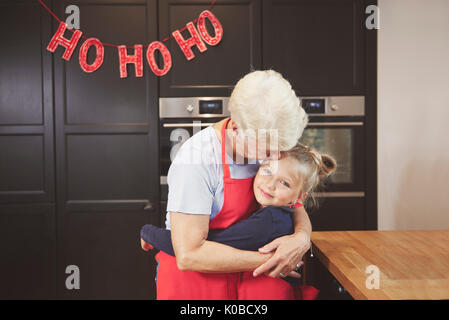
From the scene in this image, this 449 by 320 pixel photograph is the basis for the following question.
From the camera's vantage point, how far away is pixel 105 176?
195cm

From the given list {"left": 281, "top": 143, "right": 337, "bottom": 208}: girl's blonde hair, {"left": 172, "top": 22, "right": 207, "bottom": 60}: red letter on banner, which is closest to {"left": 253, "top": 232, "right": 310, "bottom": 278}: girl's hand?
{"left": 281, "top": 143, "right": 337, "bottom": 208}: girl's blonde hair

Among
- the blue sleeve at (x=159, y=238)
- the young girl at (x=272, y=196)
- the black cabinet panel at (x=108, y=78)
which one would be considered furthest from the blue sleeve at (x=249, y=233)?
the black cabinet panel at (x=108, y=78)

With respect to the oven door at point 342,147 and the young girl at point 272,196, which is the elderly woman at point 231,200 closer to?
the young girl at point 272,196

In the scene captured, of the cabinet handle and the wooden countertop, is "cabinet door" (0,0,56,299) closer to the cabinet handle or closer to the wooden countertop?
the cabinet handle

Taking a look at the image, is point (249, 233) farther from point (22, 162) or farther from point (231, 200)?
point (22, 162)

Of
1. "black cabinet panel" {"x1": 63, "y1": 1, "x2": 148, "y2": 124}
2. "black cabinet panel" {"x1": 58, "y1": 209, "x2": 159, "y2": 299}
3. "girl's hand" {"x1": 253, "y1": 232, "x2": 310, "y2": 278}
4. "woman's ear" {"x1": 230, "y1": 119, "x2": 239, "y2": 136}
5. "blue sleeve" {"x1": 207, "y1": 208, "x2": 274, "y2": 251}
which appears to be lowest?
"black cabinet panel" {"x1": 58, "y1": 209, "x2": 159, "y2": 299}

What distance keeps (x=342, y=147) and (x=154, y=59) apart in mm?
1148

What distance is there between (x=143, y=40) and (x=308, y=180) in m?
1.43

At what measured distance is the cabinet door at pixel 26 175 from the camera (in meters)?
1.93

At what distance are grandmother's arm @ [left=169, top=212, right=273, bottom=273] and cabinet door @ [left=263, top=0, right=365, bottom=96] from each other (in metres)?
1.34

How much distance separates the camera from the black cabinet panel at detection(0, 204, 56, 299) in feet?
6.37

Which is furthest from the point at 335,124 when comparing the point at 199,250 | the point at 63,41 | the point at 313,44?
the point at 63,41

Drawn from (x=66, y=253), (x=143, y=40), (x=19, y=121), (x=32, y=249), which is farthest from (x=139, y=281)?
(x=143, y=40)

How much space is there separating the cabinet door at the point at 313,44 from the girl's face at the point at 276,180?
121 centimetres
